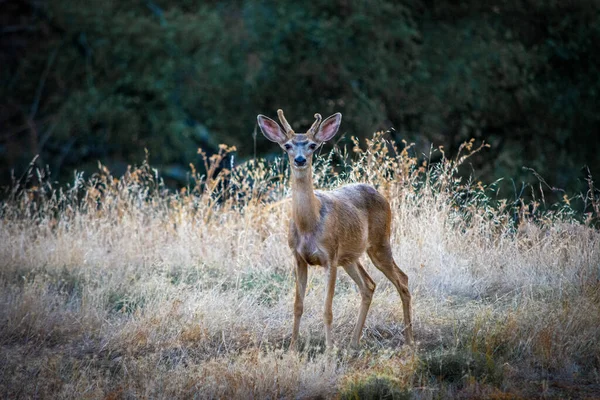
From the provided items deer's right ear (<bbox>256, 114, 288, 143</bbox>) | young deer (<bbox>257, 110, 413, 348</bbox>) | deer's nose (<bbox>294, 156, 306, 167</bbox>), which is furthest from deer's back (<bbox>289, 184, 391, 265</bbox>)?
deer's right ear (<bbox>256, 114, 288, 143</bbox>)

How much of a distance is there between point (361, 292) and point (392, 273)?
12.8 inches

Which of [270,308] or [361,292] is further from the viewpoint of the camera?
[270,308]

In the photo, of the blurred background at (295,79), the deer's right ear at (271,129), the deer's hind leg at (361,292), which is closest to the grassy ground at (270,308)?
the deer's hind leg at (361,292)

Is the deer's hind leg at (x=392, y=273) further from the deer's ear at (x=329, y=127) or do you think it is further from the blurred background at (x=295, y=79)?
the blurred background at (x=295, y=79)

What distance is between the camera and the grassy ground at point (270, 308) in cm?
596

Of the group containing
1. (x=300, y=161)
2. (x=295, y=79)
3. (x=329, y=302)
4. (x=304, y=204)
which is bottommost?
(x=329, y=302)

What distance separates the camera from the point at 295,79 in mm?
18375

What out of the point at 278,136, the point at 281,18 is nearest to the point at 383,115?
the point at 281,18

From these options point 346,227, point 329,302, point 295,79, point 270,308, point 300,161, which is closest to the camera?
point 300,161

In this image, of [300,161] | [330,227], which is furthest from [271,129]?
[330,227]

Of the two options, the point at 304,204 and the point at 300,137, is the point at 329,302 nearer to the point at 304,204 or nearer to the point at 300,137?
the point at 304,204

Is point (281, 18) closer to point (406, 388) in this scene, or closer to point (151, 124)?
point (151, 124)

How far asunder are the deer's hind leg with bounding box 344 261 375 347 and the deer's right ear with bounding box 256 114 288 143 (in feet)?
4.13

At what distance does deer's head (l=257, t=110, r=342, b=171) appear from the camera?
6709 mm
